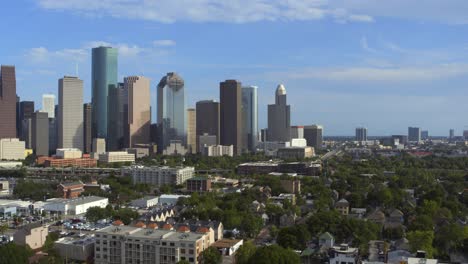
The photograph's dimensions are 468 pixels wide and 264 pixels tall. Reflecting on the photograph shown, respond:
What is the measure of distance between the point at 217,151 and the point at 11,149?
33213 millimetres

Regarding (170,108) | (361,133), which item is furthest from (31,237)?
(361,133)

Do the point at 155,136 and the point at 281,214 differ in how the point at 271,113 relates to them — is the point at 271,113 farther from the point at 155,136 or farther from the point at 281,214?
the point at 281,214

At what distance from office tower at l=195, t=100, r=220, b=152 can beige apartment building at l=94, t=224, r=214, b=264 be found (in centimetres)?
8068

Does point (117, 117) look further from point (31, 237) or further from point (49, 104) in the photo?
point (31, 237)

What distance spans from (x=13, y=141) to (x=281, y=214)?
6427cm

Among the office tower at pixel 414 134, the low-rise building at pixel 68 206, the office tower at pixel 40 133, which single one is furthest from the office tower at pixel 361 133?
the low-rise building at pixel 68 206

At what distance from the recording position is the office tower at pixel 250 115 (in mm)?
115619

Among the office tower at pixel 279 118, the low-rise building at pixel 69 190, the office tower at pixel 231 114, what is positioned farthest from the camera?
the office tower at pixel 279 118

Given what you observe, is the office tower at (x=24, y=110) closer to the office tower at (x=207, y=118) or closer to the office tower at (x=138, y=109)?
the office tower at (x=138, y=109)

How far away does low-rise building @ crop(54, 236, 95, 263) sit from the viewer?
829 inches

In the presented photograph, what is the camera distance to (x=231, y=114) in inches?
3880

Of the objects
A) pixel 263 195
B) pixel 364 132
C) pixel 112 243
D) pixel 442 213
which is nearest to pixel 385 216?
pixel 442 213

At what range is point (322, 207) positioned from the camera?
1280 inches

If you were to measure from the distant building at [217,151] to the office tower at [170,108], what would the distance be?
1000 cm
